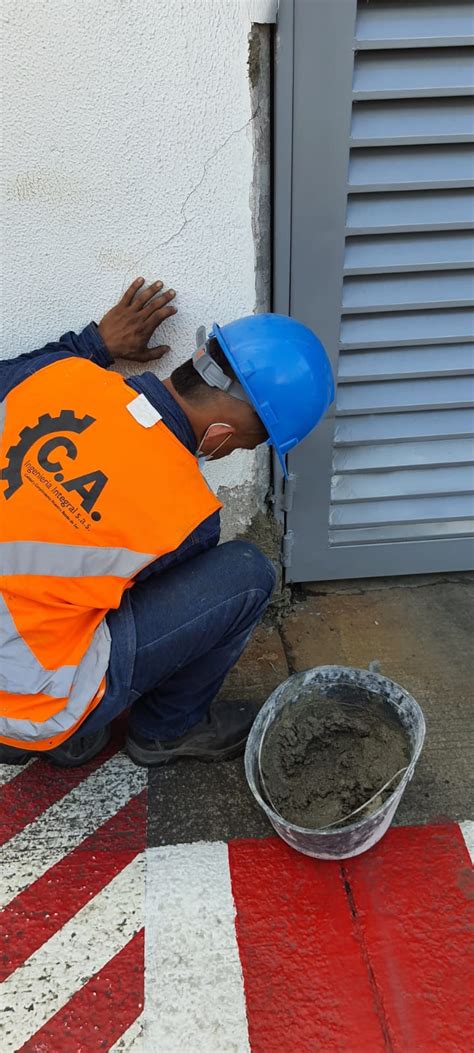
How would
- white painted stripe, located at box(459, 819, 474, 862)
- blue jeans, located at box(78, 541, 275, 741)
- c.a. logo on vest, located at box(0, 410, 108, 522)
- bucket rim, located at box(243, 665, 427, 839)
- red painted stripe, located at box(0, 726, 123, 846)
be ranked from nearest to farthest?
c.a. logo on vest, located at box(0, 410, 108, 522), bucket rim, located at box(243, 665, 427, 839), blue jeans, located at box(78, 541, 275, 741), white painted stripe, located at box(459, 819, 474, 862), red painted stripe, located at box(0, 726, 123, 846)

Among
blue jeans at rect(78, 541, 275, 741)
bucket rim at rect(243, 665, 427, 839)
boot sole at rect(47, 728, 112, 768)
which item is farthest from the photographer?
boot sole at rect(47, 728, 112, 768)

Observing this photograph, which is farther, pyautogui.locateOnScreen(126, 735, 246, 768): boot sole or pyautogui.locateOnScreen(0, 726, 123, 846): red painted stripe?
pyautogui.locateOnScreen(126, 735, 246, 768): boot sole

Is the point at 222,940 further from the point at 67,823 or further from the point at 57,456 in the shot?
the point at 57,456

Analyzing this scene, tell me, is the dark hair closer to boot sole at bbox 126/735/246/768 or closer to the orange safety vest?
the orange safety vest

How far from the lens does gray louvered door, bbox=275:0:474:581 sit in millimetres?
Result: 1918

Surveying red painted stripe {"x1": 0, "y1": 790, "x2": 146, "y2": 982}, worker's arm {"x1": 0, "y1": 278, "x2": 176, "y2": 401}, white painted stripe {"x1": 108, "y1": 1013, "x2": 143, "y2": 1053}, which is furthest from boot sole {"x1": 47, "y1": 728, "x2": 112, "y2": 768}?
→ worker's arm {"x1": 0, "y1": 278, "x2": 176, "y2": 401}

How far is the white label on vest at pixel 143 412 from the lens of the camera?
1589 mm

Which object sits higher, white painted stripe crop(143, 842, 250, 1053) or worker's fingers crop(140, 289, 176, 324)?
worker's fingers crop(140, 289, 176, 324)

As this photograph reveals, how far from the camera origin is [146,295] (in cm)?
212

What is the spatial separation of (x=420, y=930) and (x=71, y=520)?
52.2 inches

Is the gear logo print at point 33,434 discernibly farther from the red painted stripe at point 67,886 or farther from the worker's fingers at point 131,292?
the red painted stripe at point 67,886

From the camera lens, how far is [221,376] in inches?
66.7

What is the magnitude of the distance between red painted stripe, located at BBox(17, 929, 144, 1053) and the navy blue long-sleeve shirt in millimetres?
655

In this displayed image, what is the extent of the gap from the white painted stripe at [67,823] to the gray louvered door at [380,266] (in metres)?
1.04
